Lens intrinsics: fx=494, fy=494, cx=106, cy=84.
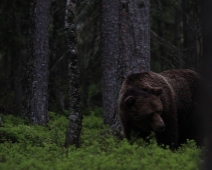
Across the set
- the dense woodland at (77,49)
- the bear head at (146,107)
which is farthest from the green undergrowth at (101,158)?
the dense woodland at (77,49)

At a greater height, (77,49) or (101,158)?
(77,49)

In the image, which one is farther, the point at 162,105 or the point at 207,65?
the point at 162,105

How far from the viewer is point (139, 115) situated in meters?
9.57

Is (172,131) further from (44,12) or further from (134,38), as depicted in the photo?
(44,12)

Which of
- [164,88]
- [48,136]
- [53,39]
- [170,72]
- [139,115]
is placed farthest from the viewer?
[53,39]

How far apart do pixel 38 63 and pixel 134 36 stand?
455 cm

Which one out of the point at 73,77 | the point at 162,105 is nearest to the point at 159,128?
the point at 162,105

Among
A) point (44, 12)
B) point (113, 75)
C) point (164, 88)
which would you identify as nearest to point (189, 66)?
point (113, 75)

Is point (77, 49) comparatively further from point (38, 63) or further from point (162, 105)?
point (38, 63)

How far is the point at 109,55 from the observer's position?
56.4 ft

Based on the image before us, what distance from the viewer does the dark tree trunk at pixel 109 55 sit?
16.8 m

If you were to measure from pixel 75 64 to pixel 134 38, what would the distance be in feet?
5.39

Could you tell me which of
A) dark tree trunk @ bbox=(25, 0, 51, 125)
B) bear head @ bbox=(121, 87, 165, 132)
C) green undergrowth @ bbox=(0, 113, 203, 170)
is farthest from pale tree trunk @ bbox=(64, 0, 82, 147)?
dark tree trunk @ bbox=(25, 0, 51, 125)

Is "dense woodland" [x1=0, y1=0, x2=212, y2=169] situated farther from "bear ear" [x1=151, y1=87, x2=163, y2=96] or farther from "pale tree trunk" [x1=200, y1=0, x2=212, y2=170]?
"bear ear" [x1=151, y1=87, x2=163, y2=96]
